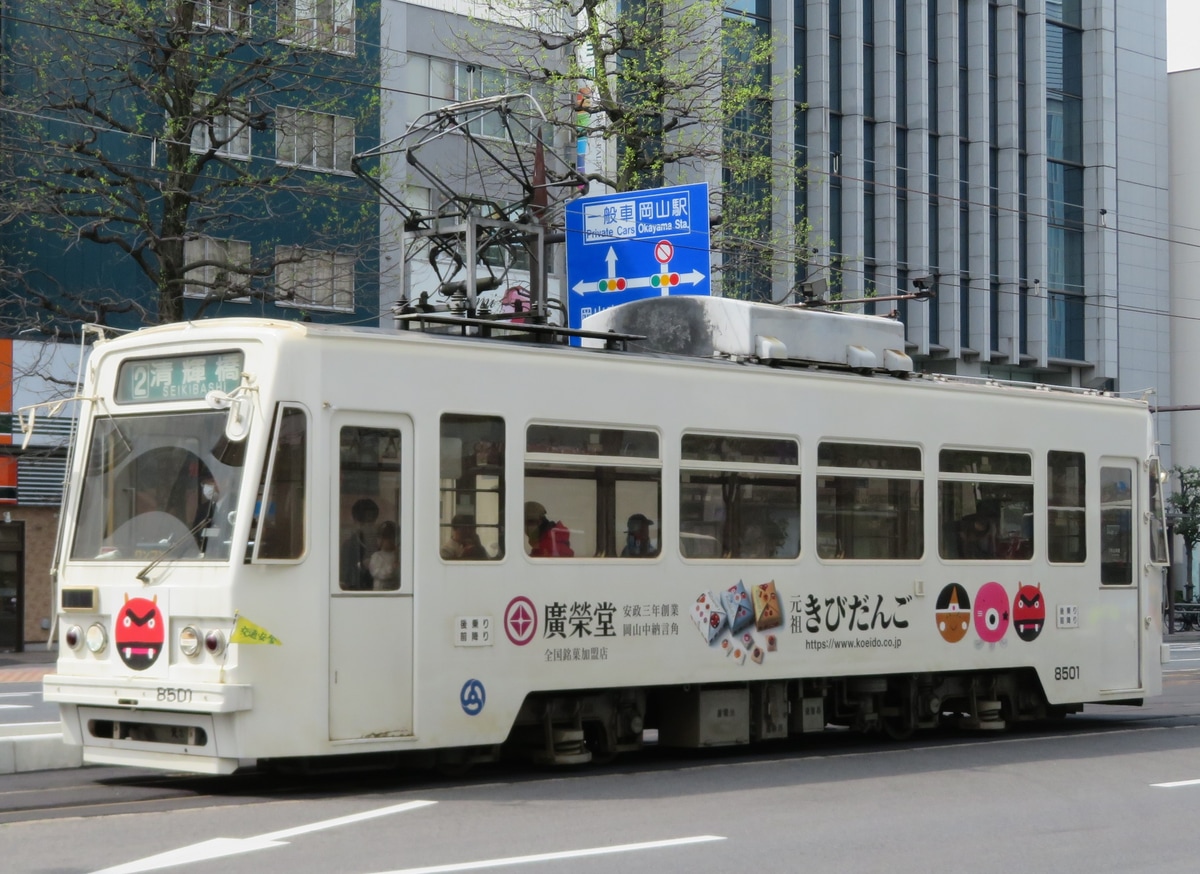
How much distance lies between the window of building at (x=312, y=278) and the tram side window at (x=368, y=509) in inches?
546

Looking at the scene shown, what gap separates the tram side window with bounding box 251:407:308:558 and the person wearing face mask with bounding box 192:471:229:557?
225mm

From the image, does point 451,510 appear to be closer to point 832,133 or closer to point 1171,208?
point 832,133

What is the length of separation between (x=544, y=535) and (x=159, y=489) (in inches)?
97.7

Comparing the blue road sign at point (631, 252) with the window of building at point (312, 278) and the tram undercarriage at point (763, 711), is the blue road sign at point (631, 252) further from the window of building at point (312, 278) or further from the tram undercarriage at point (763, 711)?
the tram undercarriage at point (763, 711)

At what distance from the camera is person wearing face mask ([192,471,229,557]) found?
34.6 ft

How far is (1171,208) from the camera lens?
60.5 meters

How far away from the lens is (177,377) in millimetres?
11047

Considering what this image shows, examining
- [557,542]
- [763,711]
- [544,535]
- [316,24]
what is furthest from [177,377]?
[316,24]

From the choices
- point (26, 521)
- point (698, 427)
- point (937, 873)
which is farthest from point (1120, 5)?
point (937, 873)

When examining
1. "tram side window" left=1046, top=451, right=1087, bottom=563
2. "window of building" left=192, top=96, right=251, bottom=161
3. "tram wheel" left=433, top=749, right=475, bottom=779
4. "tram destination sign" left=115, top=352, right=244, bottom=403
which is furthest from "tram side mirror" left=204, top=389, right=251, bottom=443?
"window of building" left=192, top=96, right=251, bottom=161

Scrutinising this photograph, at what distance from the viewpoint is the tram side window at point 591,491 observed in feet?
38.4

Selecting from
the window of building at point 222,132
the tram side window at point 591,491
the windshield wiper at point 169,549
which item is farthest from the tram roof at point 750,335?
the window of building at point 222,132

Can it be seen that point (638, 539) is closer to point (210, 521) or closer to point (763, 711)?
point (763, 711)

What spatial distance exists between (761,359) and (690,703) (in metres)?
2.63
